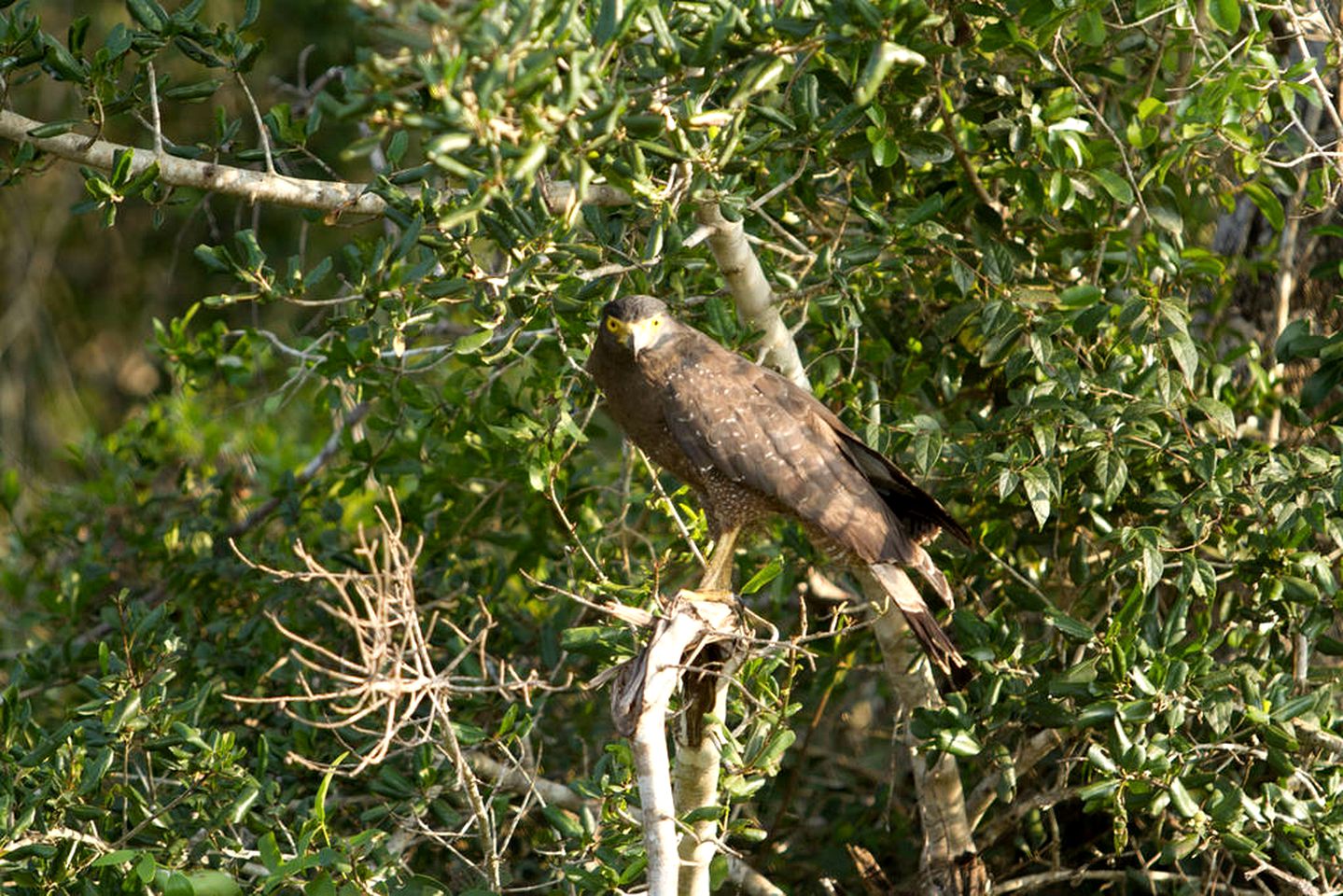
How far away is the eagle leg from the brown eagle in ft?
0.30

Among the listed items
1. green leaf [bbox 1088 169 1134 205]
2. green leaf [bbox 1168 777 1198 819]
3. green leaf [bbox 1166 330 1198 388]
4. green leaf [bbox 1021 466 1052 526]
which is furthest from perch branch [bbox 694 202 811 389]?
green leaf [bbox 1168 777 1198 819]

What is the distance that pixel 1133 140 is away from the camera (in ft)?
11.5

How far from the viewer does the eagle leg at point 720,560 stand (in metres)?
3.76

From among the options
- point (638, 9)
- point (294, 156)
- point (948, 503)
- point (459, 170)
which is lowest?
point (948, 503)

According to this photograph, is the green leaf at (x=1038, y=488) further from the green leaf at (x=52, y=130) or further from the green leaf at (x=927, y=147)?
the green leaf at (x=52, y=130)

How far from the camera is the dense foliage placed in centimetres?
296

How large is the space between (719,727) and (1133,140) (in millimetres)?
1772

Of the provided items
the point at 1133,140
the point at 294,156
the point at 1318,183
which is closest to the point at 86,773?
the point at 294,156

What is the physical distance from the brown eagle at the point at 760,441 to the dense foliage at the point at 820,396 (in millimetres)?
114

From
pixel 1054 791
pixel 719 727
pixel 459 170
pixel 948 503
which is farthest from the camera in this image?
pixel 948 503

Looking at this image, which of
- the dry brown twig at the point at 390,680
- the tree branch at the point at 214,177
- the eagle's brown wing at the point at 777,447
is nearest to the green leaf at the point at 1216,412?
the eagle's brown wing at the point at 777,447

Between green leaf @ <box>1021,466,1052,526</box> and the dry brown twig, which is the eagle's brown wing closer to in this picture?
green leaf @ <box>1021,466,1052,526</box>

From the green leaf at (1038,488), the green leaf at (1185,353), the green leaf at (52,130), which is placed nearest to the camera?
the green leaf at (52,130)

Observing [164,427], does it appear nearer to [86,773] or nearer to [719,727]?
[86,773]
